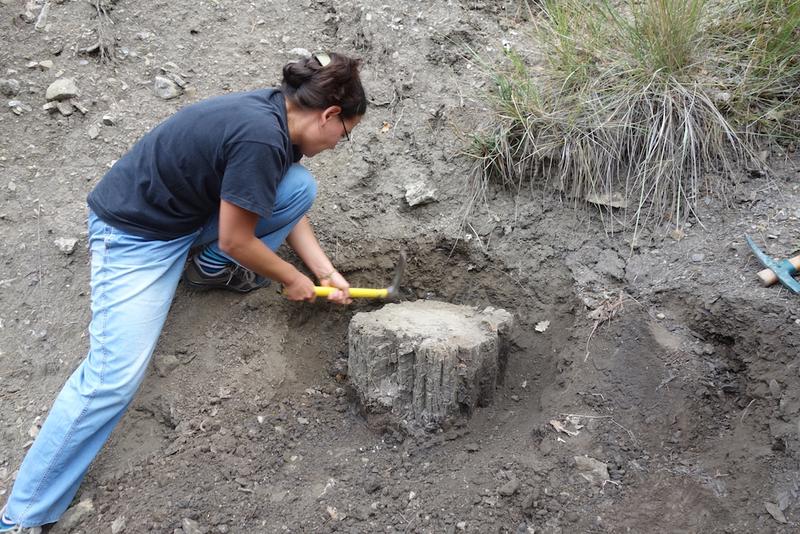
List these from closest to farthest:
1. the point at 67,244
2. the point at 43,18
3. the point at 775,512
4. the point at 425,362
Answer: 1. the point at 775,512
2. the point at 425,362
3. the point at 67,244
4. the point at 43,18

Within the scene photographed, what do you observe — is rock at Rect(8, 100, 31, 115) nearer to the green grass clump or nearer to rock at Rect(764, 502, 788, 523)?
the green grass clump

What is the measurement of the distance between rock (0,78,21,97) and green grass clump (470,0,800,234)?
7.46 feet

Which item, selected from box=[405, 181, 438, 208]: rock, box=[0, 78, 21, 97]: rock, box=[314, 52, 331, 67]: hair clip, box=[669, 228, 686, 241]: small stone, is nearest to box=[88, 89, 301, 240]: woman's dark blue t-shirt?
box=[314, 52, 331, 67]: hair clip

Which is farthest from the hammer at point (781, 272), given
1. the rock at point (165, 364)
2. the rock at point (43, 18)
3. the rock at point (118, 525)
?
the rock at point (43, 18)

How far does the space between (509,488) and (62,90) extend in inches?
110

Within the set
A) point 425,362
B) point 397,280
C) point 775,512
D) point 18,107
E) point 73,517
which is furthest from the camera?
point 18,107

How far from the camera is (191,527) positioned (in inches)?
83.8

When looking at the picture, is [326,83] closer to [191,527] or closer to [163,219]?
[163,219]

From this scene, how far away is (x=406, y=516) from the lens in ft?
7.07

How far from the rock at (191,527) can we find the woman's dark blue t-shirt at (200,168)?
939 mm

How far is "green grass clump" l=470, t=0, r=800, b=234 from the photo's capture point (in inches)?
113

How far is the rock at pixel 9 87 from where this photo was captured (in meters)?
3.36

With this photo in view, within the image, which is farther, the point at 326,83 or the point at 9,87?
the point at 9,87

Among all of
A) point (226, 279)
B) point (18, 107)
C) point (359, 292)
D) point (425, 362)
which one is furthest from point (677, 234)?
point (18, 107)
